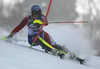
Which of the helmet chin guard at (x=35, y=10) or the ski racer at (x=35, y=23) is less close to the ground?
the helmet chin guard at (x=35, y=10)

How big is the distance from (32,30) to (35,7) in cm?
61

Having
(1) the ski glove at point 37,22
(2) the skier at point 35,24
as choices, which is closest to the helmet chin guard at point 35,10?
(2) the skier at point 35,24

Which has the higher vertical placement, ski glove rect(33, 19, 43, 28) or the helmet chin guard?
the helmet chin guard

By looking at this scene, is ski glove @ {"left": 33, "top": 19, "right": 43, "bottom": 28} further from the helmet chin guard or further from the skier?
the helmet chin guard

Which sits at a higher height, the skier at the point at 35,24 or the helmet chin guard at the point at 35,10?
the helmet chin guard at the point at 35,10

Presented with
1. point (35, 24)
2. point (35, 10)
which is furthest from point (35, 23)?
point (35, 10)

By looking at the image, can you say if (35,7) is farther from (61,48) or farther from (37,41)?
(61,48)

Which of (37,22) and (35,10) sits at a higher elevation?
(35,10)

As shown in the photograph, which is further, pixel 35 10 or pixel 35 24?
pixel 35 24

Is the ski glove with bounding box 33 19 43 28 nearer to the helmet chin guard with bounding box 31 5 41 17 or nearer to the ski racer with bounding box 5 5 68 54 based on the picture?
the ski racer with bounding box 5 5 68 54

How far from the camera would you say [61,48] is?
13.7ft

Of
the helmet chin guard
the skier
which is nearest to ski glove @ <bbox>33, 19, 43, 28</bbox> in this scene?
the skier

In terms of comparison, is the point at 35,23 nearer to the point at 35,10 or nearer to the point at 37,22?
the point at 37,22

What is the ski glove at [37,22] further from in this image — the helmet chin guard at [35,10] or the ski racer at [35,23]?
the helmet chin guard at [35,10]
